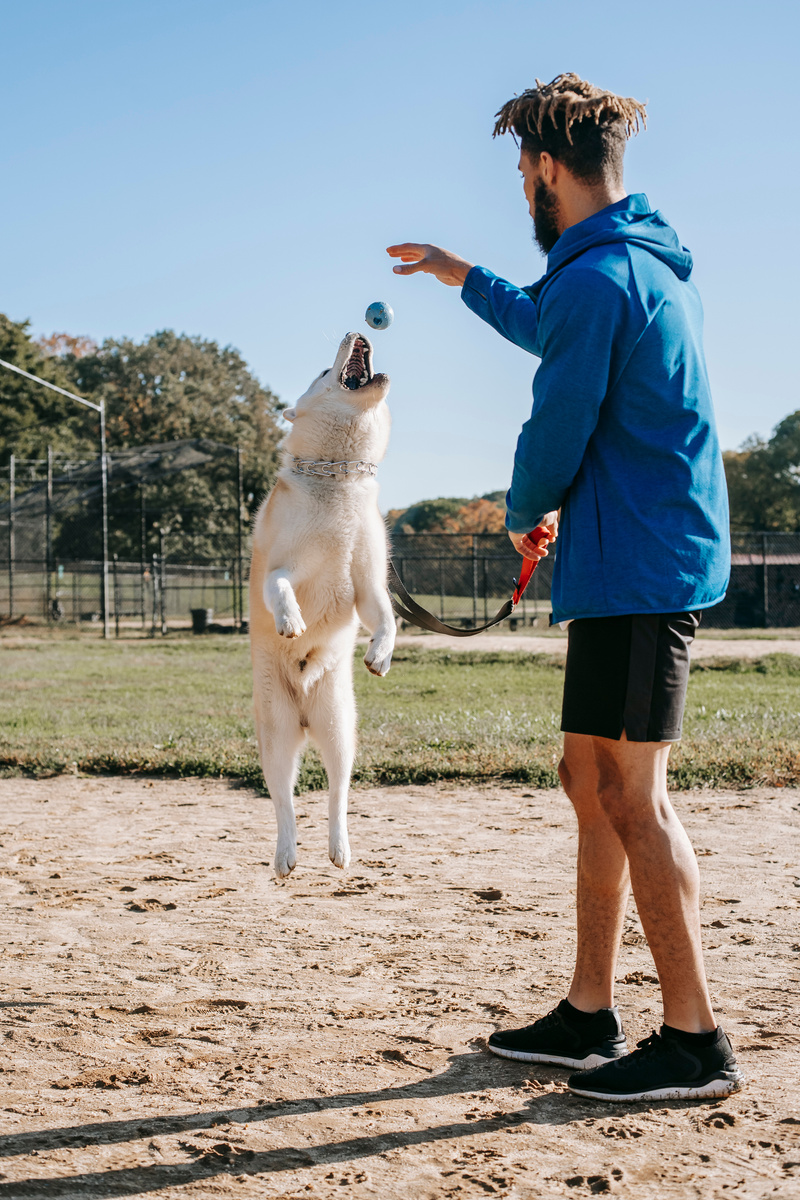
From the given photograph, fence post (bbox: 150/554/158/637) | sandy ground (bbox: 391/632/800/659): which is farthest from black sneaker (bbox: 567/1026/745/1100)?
fence post (bbox: 150/554/158/637)

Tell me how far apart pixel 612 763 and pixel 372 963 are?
150cm

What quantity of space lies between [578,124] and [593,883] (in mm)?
2110

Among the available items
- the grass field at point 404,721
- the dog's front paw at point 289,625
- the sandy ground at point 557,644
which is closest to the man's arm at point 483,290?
the dog's front paw at point 289,625

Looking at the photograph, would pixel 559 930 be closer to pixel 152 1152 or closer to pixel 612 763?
pixel 612 763

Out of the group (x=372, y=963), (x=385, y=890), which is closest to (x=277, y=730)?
(x=372, y=963)

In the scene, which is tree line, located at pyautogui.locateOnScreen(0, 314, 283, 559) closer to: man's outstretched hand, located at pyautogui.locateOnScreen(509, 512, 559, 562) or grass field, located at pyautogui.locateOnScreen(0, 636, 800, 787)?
grass field, located at pyautogui.locateOnScreen(0, 636, 800, 787)

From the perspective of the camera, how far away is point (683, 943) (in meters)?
2.62

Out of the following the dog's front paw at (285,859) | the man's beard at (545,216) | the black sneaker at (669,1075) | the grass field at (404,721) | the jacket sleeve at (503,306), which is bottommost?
the black sneaker at (669,1075)

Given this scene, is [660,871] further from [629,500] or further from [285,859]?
[285,859]

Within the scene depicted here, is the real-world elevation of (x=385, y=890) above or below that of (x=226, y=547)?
below

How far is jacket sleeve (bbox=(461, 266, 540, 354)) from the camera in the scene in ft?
10.1

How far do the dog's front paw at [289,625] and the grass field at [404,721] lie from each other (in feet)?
12.7

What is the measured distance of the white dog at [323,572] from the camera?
3.45 m

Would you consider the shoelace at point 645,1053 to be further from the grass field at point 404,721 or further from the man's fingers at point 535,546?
the grass field at point 404,721
